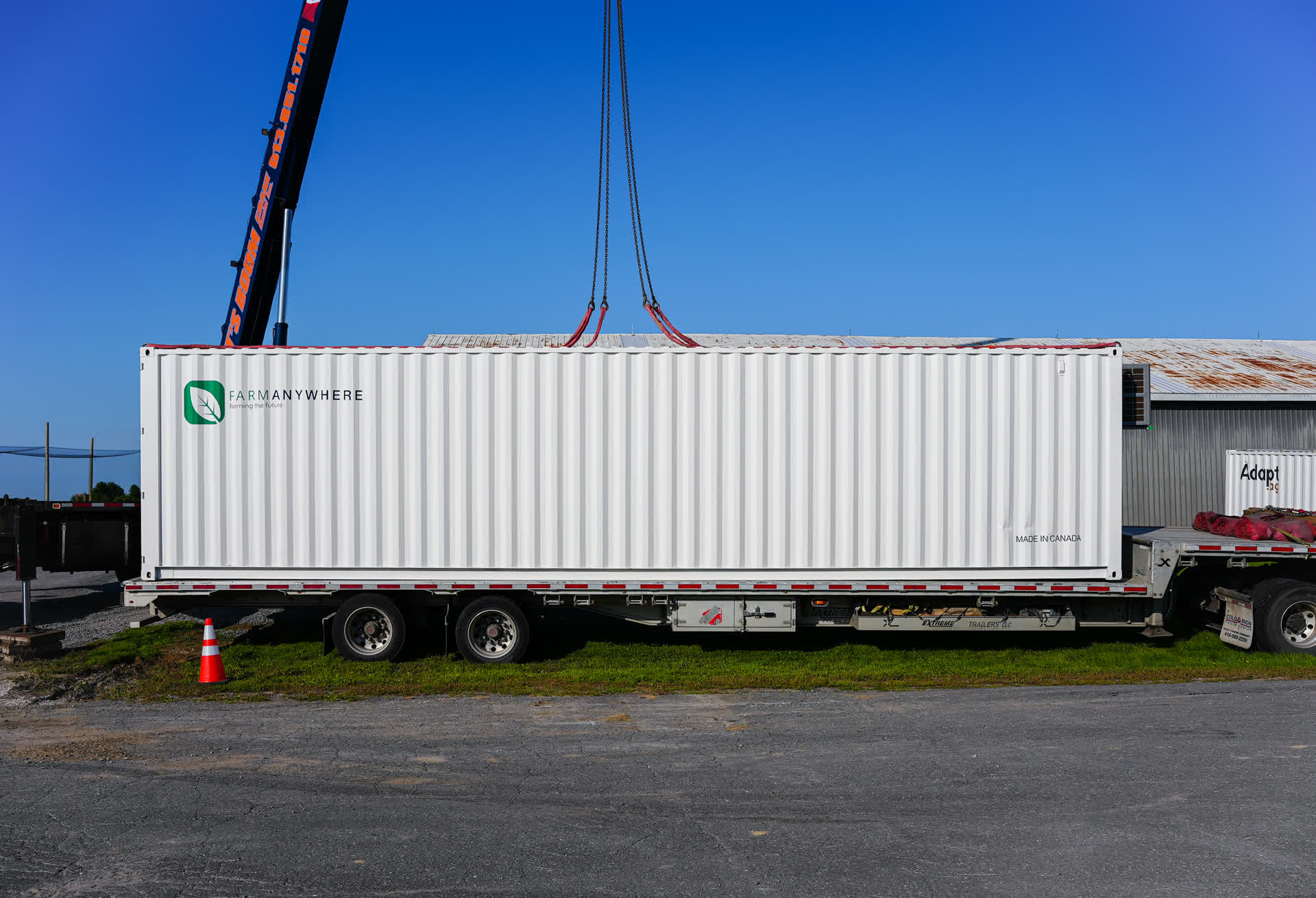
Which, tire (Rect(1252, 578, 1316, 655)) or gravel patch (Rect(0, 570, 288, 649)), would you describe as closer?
tire (Rect(1252, 578, 1316, 655))

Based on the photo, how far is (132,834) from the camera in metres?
5.85

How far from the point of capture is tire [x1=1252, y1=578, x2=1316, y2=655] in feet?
36.0

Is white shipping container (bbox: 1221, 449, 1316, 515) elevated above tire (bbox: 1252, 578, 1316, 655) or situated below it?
above

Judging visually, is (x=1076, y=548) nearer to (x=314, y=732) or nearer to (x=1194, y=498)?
(x=314, y=732)

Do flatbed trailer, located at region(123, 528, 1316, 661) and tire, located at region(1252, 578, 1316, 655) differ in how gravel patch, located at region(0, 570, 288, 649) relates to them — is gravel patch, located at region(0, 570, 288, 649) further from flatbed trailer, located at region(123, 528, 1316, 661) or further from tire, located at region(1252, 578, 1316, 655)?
tire, located at region(1252, 578, 1316, 655)

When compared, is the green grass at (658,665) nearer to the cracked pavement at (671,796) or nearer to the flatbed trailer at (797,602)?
the flatbed trailer at (797,602)

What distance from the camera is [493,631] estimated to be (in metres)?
11.0

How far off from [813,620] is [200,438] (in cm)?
755

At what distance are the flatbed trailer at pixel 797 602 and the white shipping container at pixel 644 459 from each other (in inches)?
7.7

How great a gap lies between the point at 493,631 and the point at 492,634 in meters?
0.03

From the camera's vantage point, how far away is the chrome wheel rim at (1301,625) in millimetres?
11070

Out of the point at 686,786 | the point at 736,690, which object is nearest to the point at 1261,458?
the point at 736,690

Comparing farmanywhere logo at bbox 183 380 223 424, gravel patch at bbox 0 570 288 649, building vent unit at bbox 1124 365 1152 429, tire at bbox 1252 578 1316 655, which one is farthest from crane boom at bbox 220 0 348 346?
tire at bbox 1252 578 1316 655

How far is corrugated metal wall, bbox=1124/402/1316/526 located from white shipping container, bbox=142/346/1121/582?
A: 34.0 feet
